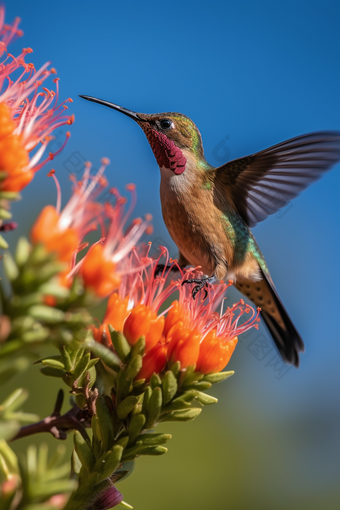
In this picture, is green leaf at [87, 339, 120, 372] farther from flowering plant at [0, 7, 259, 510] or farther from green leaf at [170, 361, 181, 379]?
green leaf at [170, 361, 181, 379]

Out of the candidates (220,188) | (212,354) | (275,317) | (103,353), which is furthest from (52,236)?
(275,317)

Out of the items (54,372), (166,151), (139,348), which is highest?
(166,151)

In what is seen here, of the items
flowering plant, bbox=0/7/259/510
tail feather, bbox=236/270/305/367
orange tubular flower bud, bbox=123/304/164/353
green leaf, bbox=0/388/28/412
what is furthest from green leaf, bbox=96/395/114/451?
tail feather, bbox=236/270/305/367

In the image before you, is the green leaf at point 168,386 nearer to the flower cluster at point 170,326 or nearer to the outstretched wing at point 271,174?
the flower cluster at point 170,326

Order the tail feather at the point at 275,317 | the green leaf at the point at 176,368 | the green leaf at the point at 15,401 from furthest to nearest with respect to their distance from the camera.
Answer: the tail feather at the point at 275,317 → the green leaf at the point at 176,368 → the green leaf at the point at 15,401

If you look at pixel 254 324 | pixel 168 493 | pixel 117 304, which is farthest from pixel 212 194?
pixel 168 493

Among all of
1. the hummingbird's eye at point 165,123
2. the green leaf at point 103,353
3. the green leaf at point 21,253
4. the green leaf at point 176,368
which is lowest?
the green leaf at point 103,353

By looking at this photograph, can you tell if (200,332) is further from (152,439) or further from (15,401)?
(15,401)

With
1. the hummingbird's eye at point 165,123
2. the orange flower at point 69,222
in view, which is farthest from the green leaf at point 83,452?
the hummingbird's eye at point 165,123
